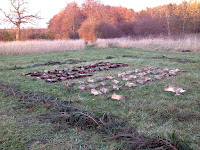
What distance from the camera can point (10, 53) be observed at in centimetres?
980

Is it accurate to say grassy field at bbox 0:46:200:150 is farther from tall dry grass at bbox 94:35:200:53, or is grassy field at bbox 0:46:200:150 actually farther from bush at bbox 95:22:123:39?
bush at bbox 95:22:123:39

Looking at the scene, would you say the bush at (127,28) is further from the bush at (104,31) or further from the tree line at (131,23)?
the bush at (104,31)

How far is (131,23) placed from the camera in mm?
22672

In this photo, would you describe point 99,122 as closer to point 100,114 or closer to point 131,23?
point 100,114

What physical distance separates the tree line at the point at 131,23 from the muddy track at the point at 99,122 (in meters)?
16.3

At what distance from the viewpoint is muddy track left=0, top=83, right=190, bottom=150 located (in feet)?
4.45

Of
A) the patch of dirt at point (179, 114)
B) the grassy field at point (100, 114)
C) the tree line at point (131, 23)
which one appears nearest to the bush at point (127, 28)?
the tree line at point (131, 23)

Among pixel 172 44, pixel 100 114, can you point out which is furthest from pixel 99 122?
pixel 172 44

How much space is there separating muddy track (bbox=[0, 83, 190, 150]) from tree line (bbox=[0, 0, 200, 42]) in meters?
16.3

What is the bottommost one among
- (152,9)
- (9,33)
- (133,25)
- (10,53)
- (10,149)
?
(10,149)

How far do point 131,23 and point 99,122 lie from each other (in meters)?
22.4

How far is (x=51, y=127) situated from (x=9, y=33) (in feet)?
57.0

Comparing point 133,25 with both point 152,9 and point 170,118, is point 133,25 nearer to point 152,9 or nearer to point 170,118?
point 152,9

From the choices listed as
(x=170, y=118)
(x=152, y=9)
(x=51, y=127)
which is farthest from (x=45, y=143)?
(x=152, y=9)
